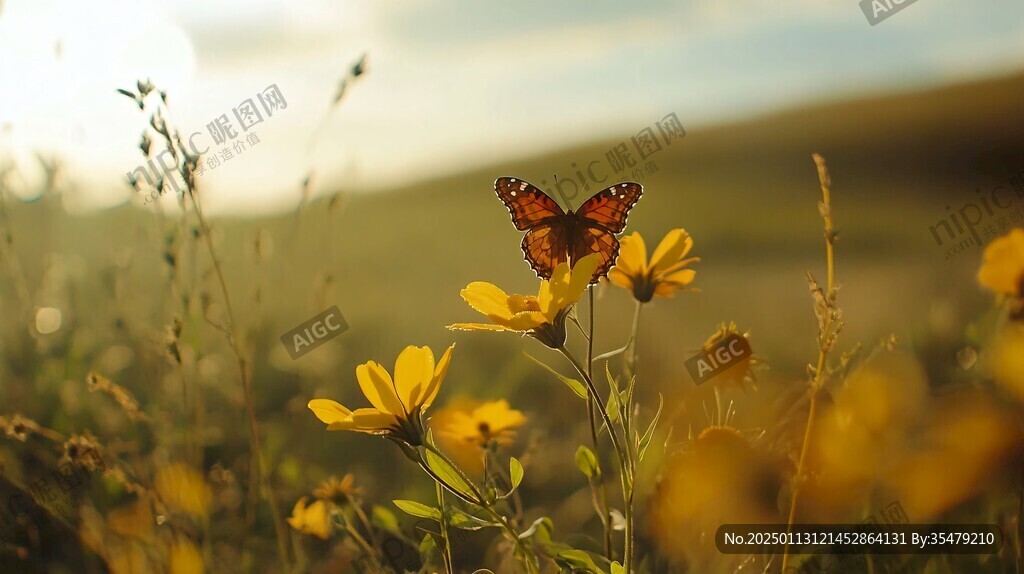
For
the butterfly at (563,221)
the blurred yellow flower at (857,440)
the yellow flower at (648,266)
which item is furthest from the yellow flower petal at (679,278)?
the blurred yellow flower at (857,440)

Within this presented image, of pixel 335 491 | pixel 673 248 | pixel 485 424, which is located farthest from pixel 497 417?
pixel 673 248

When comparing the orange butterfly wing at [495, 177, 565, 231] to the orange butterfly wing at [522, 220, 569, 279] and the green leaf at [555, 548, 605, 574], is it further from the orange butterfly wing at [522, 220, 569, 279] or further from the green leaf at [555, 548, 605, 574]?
the green leaf at [555, 548, 605, 574]

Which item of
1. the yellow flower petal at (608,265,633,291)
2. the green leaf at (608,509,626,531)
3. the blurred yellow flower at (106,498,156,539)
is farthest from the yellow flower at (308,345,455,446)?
the blurred yellow flower at (106,498,156,539)

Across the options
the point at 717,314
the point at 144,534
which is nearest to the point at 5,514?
the point at 144,534

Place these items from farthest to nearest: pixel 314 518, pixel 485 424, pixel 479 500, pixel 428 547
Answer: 1. pixel 314 518
2. pixel 485 424
3. pixel 428 547
4. pixel 479 500

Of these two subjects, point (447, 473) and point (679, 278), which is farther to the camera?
point (679, 278)

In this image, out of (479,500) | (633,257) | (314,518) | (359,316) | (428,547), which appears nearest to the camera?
(479,500)

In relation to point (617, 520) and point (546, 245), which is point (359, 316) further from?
point (617, 520)

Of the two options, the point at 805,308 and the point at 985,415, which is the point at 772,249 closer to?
the point at 805,308
